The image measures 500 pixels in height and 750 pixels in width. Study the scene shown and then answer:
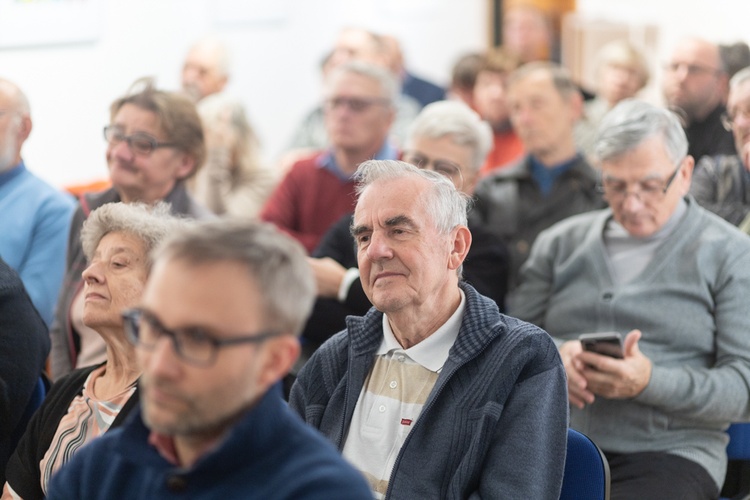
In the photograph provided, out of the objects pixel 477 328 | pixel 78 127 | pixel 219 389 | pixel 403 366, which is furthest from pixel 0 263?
pixel 78 127

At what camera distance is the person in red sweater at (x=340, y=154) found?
390 centimetres

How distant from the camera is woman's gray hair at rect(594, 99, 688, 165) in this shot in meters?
2.72

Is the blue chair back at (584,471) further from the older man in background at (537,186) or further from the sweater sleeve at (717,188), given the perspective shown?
the older man in background at (537,186)

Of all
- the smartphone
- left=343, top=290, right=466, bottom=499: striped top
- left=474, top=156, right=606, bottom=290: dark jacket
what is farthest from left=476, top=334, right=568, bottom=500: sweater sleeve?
left=474, top=156, right=606, bottom=290: dark jacket

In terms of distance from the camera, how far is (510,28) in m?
7.59

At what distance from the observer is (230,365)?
1269 mm

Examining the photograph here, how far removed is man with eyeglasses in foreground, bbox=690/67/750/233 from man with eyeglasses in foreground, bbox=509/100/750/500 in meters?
0.53

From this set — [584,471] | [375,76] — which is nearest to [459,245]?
[584,471]

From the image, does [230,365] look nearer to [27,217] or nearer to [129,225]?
[129,225]

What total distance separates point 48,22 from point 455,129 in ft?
9.87

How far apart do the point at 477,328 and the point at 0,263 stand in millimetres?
1292

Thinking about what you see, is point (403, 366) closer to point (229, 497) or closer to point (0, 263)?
point (229, 497)

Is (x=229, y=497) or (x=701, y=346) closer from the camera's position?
(x=229, y=497)

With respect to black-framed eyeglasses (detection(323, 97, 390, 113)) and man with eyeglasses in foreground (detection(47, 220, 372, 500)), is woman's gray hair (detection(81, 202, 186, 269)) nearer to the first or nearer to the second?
man with eyeglasses in foreground (detection(47, 220, 372, 500))
